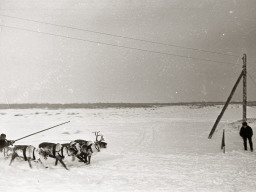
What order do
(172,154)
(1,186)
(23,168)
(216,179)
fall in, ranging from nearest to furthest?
1. (1,186)
2. (216,179)
3. (23,168)
4. (172,154)

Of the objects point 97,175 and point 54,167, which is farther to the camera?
point 54,167

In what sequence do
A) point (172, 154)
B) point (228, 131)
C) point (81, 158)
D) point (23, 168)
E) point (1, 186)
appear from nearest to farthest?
point (1, 186) → point (23, 168) → point (81, 158) → point (172, 154) → point (228, 131)

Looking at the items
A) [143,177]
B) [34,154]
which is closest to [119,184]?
[143,177]

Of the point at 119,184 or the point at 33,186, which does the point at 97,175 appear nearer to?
the point at 119,184

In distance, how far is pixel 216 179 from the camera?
964 cm

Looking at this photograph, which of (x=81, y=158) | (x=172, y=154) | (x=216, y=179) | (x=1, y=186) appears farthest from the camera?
(x=172, y=154)

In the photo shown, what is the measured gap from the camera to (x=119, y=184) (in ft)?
29.2

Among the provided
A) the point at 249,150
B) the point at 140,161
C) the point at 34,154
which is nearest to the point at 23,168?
the point at 34,154

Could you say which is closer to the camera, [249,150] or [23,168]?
[23,168]

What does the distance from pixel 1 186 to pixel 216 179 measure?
6.59 metres

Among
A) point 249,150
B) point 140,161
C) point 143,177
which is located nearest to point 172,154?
point 140,161

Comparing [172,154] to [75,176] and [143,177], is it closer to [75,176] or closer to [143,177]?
[143,177]

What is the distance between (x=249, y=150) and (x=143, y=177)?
8429 millimetres

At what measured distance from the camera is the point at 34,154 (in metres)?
11.1
